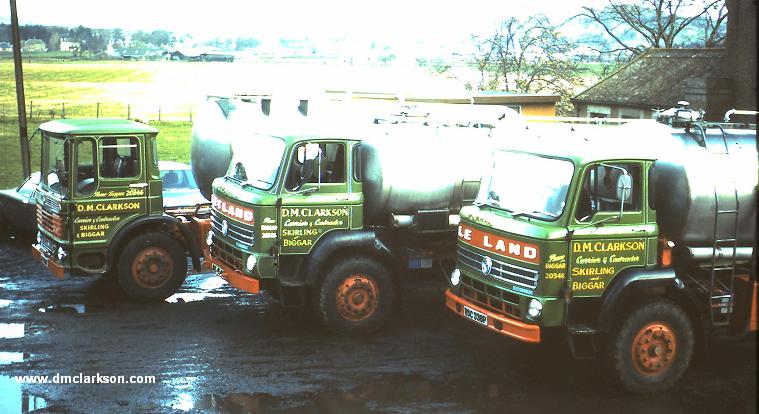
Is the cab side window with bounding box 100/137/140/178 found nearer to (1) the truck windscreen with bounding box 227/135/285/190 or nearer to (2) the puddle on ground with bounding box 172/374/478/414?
(1) the truck windscreen with bounding box 227/135/285/190

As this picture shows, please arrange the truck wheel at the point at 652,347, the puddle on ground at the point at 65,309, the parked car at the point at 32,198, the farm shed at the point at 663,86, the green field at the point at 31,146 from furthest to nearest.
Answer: the green field at the point at 31,146
the farm shed at the point at 663,86
the parked car at the point at 32,198
the puddle on ground at the point at 65,309
the truck wheel at the point at 652,347

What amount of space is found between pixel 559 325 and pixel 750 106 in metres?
16.4

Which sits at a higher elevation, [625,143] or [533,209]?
[625,143]

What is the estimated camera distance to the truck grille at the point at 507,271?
9.80 metres

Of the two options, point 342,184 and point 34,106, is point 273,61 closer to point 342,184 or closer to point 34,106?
point 34,106

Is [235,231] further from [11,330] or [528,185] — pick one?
[528,185]

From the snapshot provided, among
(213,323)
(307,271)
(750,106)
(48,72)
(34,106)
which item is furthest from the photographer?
(48,72)

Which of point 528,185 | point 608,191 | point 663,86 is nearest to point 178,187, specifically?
point 528,185

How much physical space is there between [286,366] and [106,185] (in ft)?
15.6

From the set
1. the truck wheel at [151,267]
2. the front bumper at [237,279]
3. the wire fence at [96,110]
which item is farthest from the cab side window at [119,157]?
the wire fence at [96,110]

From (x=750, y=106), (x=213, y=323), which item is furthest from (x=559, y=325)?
(x=750, y=106)

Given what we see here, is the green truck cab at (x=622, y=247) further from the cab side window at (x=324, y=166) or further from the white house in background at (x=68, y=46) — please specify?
the white house in background at (x=68, y=46)

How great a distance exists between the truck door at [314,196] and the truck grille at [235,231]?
45 centimetres

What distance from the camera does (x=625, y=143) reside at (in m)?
10.3
